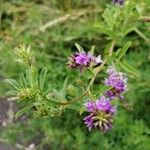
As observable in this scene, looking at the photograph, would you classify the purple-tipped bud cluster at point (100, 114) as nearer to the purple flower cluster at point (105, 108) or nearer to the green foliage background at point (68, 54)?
the purple flower cluster at point (105, 108)

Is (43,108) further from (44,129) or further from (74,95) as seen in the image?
(44,129)

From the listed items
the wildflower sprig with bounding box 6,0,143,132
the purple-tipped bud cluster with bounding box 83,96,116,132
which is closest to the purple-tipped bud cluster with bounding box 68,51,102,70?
Result: the wildflower sprig with bounding box 6,0,143,132

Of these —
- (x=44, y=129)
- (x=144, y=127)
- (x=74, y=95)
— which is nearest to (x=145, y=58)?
(x=144, y=127)

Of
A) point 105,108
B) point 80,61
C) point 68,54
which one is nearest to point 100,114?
point 105,108

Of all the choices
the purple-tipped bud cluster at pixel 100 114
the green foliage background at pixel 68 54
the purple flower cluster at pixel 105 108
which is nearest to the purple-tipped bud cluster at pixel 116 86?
the purple flower cluster at pixel 105 108

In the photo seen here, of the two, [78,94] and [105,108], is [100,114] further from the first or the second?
[78,94]

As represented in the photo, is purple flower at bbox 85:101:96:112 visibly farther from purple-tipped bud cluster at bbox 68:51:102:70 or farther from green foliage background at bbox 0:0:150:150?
green foliage background at bbox 0:0:150:150
